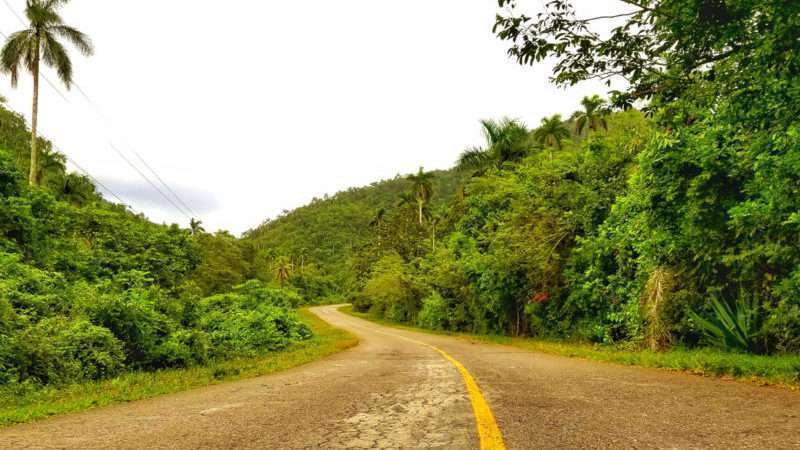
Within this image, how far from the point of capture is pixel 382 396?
656cm

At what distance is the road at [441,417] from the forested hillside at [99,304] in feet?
12.2

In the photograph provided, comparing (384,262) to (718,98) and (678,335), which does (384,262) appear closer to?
(678,335)

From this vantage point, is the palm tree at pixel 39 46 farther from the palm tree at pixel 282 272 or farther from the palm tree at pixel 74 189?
the palm tree at pixel 282 272

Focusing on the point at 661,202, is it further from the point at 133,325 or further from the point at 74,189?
the point at 74,189

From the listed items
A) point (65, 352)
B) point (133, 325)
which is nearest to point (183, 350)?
point (133, 325)

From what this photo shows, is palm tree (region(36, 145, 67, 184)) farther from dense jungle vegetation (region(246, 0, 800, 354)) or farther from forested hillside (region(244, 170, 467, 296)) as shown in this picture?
forested hillside (region(244, 170, 467, 296))

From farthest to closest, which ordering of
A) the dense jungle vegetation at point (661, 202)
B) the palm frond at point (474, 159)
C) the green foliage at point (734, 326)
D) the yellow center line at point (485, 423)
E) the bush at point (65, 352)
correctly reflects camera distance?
the palm frond at point (474, 159), the green foliage at point (734, 326), the bush at point (65, 352), the dense jungle vegetation at point (661, 202), the yellow center line at point (485, 423)

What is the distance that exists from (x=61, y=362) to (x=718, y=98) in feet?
40.5

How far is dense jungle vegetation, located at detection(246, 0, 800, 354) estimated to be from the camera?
6.41m

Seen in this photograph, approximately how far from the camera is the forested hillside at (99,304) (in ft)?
31.7

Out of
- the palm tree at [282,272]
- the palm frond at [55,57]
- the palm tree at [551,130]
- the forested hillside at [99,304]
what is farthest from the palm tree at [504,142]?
the palm tree at [282,272]

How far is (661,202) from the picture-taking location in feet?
37.9

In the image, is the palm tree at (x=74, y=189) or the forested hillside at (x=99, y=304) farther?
the palm tree at (x=74, y=189)

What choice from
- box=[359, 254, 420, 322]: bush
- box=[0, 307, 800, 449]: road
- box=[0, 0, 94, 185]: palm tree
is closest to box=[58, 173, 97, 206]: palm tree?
box=[0, 0, 94, 185]: palm tree
